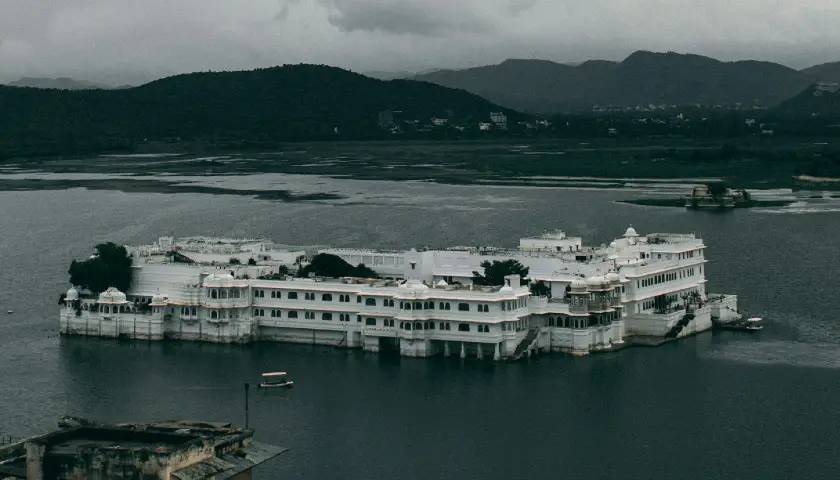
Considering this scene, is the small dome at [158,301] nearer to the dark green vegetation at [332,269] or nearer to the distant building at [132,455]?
the dark green vegetation at [332,269]

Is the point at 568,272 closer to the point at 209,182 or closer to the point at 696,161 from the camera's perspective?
the point at 209,182

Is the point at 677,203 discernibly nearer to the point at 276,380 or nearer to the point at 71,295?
the point at 71,295

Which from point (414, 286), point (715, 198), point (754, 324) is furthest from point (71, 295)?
point (715, 198)

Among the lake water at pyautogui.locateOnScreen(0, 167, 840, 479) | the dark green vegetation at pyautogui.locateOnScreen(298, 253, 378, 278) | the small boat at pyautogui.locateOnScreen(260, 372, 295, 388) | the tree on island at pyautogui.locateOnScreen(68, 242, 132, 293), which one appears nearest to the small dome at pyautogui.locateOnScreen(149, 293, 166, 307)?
the lake water at pyautogui.locateOnScreen(0, 167, 840, 479)

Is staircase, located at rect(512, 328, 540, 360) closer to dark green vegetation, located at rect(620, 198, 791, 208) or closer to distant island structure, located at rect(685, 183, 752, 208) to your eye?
distant island structure, located at rect(685, 183, 752, 208)

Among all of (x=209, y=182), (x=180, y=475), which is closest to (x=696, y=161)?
(x=209, y=182)

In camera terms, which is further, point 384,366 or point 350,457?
point 384,366
